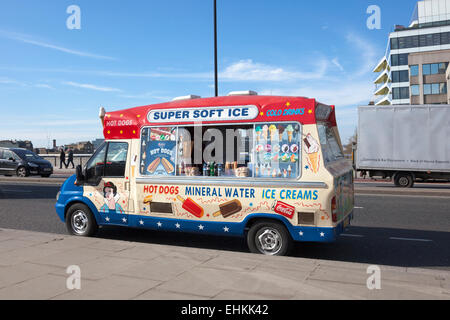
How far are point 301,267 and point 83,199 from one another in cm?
425

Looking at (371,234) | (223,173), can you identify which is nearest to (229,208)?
(223,173)

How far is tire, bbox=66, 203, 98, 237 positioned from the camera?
7.52 metres

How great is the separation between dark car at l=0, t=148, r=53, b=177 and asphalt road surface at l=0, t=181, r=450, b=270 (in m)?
12.0

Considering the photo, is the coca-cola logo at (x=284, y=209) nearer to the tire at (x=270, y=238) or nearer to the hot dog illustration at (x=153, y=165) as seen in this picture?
the tire at (x=270, y=238)

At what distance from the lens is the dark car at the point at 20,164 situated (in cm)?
2392

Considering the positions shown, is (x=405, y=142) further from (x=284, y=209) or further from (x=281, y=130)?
(x=284, y=209)

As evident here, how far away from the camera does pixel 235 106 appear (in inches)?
253

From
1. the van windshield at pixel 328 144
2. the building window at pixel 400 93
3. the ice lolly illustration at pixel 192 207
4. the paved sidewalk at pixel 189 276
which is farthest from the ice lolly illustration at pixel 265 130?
the building window at pixel 400 93

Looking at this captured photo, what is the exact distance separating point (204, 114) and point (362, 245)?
3593 millimetres

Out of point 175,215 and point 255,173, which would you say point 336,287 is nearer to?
point 255,173

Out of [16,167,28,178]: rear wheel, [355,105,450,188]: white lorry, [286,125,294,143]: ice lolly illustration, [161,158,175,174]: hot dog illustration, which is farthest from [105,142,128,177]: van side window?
[16,167,28,178]: rear wheel

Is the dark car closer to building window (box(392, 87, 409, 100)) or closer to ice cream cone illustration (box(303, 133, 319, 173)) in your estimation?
ice cream cone illustration (box(303, 133, 319, 173))

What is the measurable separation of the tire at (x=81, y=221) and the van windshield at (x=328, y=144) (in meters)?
4.32

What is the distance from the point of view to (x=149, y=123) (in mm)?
7000
